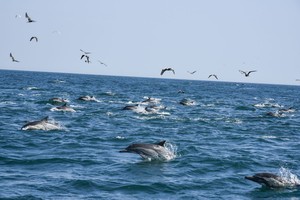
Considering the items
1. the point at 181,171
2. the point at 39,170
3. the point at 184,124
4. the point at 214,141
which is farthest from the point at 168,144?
the point at 184,124

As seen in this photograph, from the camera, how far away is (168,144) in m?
23.6

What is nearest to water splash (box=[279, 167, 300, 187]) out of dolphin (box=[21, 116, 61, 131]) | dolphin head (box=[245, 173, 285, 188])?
dolphin head (box=[245, 173, 285, 188])

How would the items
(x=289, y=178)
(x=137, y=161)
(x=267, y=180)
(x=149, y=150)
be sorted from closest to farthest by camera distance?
1. (x=267, y=180)
2. (x=289, y=178)
3. (x=137, y=161)
4. (x=149, y=150)

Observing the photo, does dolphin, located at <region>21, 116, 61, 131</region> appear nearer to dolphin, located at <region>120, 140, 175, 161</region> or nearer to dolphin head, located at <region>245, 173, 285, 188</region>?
dolphin, located at <region>120, 140, 175, 161</region>

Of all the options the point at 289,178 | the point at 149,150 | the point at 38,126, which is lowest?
the point at 38,126

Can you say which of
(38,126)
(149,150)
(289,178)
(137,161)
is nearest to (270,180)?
(289,178)

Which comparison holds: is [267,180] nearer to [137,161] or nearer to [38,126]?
[137,161]

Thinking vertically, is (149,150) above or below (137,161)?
above

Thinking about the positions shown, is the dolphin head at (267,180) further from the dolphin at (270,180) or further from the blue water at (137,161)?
the blue water at (137,161)

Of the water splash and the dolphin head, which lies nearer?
the dolphin head

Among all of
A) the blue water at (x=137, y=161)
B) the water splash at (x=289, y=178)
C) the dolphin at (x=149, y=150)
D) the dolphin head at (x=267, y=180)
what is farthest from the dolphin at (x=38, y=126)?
the dolphin head at (x=267, y=180)

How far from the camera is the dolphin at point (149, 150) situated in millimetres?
18812

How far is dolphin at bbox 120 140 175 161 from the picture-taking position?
1881 cm

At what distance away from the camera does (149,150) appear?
18953 mm
